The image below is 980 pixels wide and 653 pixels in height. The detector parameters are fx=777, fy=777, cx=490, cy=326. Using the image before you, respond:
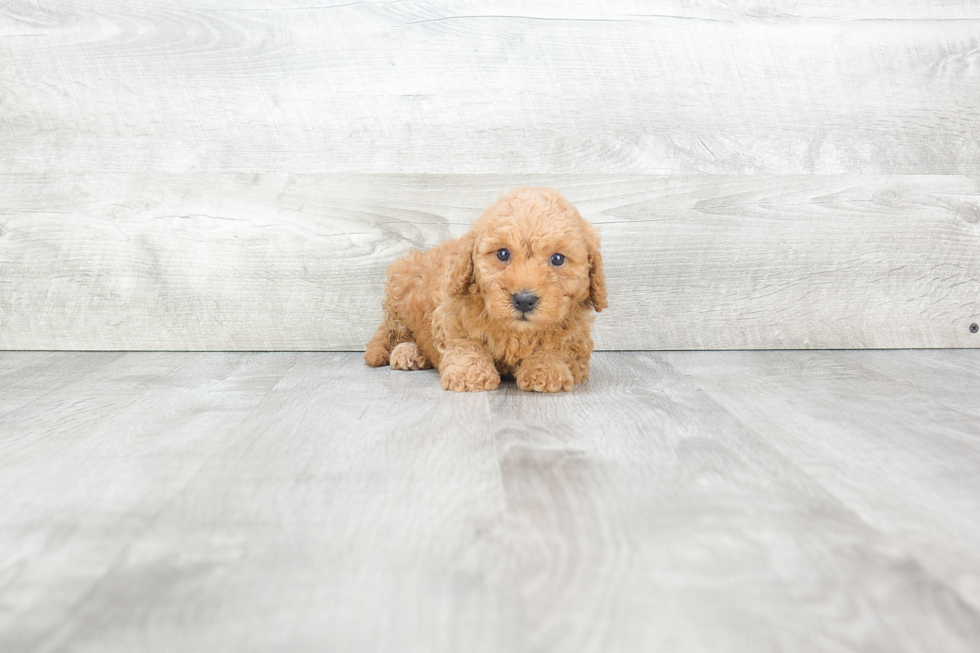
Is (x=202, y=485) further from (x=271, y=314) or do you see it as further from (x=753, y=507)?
(x=271, y=314)

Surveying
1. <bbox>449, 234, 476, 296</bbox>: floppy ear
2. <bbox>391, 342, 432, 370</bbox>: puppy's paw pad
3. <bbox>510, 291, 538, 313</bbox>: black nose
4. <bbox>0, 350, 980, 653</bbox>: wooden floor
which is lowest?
<bbox>391, 342, 432, 370</bbox>: puppy's paw pad

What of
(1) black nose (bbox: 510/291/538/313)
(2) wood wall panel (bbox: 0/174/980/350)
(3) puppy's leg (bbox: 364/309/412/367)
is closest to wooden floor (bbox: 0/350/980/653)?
(1) black nose (bbox: 510/291/538/313)

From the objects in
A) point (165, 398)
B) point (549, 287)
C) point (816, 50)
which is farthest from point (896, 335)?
point (165, 398)

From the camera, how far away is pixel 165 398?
1638 millimetres

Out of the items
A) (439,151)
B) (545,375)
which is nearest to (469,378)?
(545,375)

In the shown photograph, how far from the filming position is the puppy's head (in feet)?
5.22

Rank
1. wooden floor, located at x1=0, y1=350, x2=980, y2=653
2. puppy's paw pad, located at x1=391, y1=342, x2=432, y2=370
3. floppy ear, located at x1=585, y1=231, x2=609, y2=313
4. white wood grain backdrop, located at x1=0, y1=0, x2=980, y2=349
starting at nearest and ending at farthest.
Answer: wooden floor, located at x1=0, y1=350, x2=980, y2=653 < floppy ear, located at x1=585, y1=231, x2=609, y2=313 < puppy's paw pad, located at x1=391, y1=342, x2=432, y2=370 < white wood grain backdrop, located at x1=0, y1=0, x2=980, y2=349

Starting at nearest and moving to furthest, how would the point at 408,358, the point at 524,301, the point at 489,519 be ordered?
1. the point at 489,519
2. the point at 524,301
3. the point at 408,358

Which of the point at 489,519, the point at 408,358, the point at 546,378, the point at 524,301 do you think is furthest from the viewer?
the point at 408,358

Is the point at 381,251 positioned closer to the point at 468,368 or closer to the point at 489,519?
the point at 468,368

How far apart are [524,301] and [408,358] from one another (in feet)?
1.61

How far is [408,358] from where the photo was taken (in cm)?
197

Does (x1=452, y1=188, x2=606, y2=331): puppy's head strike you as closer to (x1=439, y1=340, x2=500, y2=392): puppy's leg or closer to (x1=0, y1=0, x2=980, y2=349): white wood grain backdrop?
(x1=439, y1=340, x2=500, y2=392): puppy's leg

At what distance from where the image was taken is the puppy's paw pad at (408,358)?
6.45 ft
